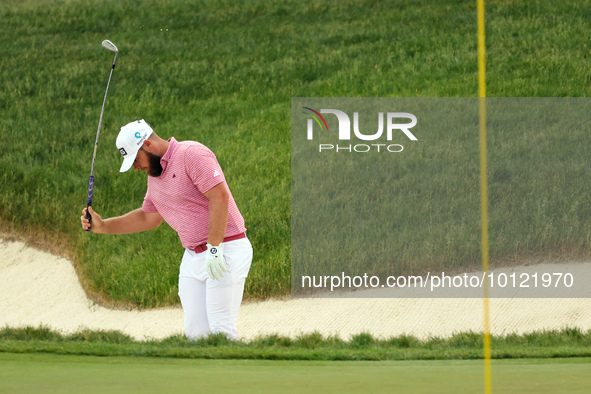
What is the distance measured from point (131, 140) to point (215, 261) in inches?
33.1

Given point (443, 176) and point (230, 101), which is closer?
point (443, 176)

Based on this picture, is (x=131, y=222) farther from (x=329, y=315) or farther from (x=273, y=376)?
(x=329, y=315)

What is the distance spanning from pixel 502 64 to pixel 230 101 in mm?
5121

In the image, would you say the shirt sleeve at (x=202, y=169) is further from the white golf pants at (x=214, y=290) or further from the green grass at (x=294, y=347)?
the green grass at (x=294, y=347)

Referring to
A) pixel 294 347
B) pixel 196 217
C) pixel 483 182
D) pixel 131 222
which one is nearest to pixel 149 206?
pixel 131 222

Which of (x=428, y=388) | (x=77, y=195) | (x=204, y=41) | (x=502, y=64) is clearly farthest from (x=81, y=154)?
(x=428, y=388)

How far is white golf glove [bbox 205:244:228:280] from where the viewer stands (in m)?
4.57


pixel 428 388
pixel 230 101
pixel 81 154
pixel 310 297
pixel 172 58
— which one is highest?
pixel 172 58

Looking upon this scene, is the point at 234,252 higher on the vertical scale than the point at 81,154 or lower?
lower

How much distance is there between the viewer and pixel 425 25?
18.1 metres

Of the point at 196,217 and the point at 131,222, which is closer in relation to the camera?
the point at 196,217

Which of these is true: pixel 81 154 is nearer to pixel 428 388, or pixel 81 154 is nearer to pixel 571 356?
pixel 571 356

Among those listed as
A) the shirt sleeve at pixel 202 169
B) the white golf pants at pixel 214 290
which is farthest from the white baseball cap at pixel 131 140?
the white golf pants at pixel 214 290

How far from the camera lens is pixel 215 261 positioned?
4590 millimetres
